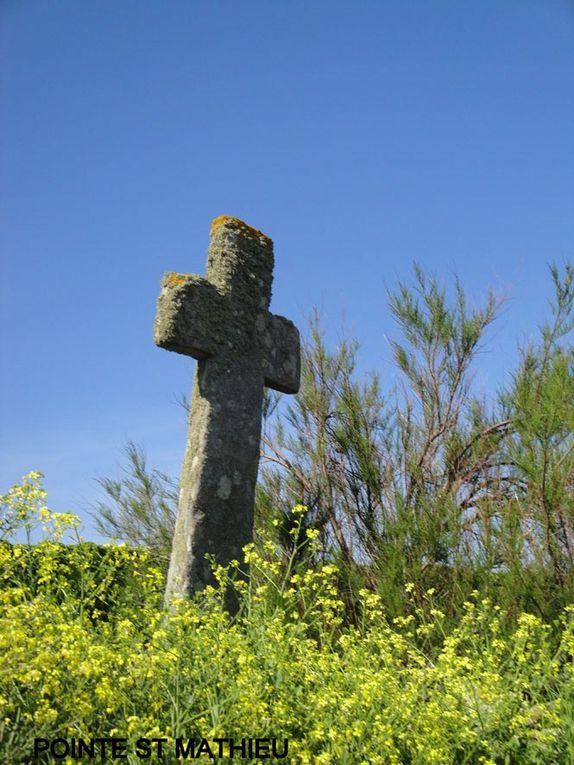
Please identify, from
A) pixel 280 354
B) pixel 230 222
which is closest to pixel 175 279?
pixel 230 222

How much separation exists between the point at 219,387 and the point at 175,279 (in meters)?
0.80

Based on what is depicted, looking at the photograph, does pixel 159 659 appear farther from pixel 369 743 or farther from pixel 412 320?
pixel 412 320

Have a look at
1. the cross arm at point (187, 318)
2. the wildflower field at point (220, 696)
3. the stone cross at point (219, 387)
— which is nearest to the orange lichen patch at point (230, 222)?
the stone cross at point (219, 387)

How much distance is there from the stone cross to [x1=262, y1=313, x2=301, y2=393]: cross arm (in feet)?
0.07

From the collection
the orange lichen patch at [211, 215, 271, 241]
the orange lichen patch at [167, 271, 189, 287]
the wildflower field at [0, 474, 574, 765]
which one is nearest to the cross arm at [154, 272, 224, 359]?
the orange lichen patch at [167, 271, 189, 287]

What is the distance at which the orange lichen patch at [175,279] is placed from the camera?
17.9 feet

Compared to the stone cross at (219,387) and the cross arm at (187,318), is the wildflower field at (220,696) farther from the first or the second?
the cross arm at (187,318)

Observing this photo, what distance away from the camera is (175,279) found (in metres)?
5.49

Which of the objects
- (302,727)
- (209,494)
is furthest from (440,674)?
(209,494)

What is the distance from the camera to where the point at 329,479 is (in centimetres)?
753

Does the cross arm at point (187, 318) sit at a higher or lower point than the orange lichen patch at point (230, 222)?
lower

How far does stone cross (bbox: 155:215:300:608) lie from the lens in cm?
526

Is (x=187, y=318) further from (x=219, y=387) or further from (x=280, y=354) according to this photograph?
(x=280, y=354)

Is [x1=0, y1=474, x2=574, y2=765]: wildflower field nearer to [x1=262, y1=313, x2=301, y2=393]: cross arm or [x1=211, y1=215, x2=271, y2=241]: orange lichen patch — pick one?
[x1=262, y1=313, x2=301, y2=393]: cross arm
